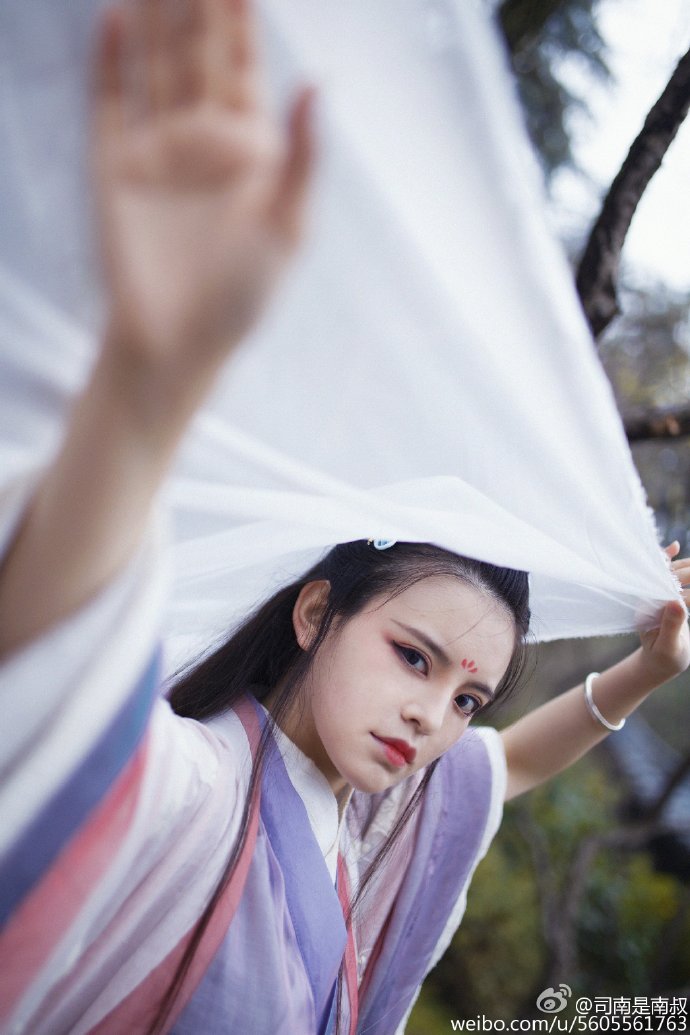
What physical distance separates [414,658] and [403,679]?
0.12 feet

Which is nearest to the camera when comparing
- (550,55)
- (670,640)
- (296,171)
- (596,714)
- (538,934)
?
(296,171)

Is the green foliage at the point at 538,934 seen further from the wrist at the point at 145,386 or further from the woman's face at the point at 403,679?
the wrist at the point at 145,386

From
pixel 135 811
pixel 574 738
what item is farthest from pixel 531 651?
pixel 135 811

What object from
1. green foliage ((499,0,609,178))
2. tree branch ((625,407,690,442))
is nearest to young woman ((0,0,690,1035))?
tree branch ((625,407,690,442))

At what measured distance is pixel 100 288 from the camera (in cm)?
45

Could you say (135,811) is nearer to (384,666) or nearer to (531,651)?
(384,666)

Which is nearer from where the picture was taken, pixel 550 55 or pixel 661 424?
pixel 661 424

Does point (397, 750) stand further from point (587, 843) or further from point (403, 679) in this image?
point (587, 843)

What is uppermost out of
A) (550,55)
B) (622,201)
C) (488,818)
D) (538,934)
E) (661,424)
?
(550,55)

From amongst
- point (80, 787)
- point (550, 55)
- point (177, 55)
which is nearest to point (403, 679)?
point (80, 787)

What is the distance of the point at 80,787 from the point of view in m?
0.48

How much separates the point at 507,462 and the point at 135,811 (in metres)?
0.46

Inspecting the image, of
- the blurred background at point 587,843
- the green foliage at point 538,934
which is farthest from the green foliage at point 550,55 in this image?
the green foliage at point 538,934

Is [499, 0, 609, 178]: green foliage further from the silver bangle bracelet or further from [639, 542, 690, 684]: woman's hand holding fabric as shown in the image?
the silver bangle bracelet
